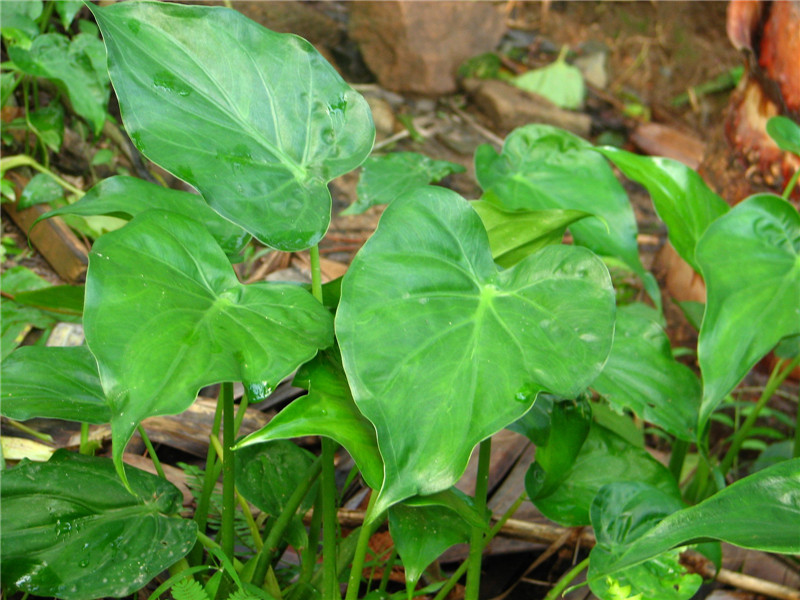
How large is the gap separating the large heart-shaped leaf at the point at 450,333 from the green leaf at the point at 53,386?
1.30 ft

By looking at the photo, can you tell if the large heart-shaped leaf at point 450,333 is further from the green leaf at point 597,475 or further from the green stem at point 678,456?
the green stem at point 678,456

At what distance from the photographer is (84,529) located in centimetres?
95

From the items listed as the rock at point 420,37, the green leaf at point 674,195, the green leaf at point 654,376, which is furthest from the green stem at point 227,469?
the rock at point 420,37

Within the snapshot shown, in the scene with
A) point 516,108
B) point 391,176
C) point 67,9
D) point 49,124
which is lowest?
point 516,108

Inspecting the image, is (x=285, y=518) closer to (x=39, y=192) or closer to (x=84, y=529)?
(x=84, y=529)

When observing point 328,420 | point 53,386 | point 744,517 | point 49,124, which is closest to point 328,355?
point 328,420

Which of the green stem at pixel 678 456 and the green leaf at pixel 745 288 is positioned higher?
the green leaf at pixel 745 288

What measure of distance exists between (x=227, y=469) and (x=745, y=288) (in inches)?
30.6

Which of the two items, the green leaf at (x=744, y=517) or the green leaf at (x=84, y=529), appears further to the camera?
the green leaf at (x=84, y=529)

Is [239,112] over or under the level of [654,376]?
over

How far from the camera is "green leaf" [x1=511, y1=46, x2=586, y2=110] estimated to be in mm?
3564

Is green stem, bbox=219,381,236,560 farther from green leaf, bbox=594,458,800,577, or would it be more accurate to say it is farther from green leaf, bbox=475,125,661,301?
green leaf, bbox=475,125,661,301

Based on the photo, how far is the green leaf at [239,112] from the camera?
0.88 metres

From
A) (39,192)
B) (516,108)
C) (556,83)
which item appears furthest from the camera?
(556,83)
